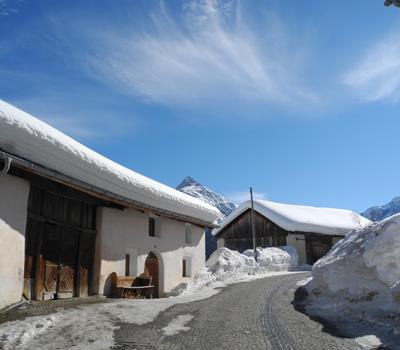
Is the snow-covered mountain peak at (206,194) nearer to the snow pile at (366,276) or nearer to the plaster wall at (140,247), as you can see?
the plaster wall at (140,247)

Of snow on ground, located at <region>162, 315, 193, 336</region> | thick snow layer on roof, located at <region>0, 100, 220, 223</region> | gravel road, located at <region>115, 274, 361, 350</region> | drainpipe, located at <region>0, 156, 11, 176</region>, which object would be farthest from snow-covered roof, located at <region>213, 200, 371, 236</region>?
drainpipe, located at <region>0, 156, 11, 176</region>

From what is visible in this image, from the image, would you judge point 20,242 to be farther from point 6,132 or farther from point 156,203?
point 156,203

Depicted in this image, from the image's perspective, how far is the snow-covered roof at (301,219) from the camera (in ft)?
102

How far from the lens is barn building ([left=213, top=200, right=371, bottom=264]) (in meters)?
30.9

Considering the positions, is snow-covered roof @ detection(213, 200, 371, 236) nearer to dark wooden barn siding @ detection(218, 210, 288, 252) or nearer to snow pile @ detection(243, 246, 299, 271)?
dark wooden barn siding @ detection(218, 210, 288, 252)

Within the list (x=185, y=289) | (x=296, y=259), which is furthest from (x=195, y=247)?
(x=296, y=259)

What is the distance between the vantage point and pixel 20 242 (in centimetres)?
1051

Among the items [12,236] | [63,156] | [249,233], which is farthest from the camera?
[249,233]

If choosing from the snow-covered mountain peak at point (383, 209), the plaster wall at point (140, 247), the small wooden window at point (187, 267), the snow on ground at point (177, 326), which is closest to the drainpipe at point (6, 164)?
the plaster wall at point (140, 247)

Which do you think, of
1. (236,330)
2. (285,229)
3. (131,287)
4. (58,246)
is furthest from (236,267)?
(236,330)

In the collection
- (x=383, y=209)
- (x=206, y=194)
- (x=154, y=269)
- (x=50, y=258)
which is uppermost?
(x=206, y=194)

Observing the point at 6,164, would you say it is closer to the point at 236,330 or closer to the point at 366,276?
the point at 236,330

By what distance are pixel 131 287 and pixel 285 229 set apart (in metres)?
18.3

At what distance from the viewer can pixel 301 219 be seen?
1266 inches
